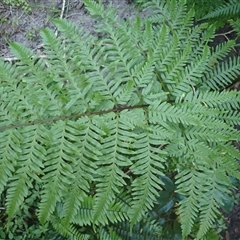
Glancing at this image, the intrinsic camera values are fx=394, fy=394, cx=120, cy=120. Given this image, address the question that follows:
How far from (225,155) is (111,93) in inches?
28.7

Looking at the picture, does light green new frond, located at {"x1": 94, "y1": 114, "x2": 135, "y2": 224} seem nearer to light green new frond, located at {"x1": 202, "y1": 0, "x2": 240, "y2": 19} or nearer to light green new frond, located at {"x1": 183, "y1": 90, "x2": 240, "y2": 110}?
light green new frond, located at {"x1": 183, "y1": 90, "x2": 240, "y2": 110}

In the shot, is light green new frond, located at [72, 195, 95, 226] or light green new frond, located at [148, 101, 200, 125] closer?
light green new frond, located at [148, 101, 200, 125]

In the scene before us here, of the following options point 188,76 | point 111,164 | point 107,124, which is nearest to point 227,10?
point 188,76

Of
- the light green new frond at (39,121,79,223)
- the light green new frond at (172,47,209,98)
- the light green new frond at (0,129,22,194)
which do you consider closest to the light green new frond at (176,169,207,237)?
the light green new frond at (172,47,209,98)

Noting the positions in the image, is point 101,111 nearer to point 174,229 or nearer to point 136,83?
point 136,83

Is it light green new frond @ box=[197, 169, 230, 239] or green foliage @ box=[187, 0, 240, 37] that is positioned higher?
green foliage @ box=[187, 0, 240, 37]

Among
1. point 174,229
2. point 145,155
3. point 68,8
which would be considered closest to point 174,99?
point 145,155

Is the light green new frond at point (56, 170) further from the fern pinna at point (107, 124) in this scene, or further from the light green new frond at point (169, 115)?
the light green new frond at point (169, 115)

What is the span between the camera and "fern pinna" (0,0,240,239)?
188 cm

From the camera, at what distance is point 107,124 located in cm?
197

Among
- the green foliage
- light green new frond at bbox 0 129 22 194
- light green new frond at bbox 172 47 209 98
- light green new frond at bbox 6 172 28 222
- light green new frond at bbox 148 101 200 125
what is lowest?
light green new frond at bbox 6 172 28 222

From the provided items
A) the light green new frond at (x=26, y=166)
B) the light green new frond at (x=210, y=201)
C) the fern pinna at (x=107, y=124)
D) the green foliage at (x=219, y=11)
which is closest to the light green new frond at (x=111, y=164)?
the fern pinna at (x=107, y=124)

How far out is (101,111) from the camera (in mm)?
2025

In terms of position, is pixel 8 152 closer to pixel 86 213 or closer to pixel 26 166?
pixel 26 166
